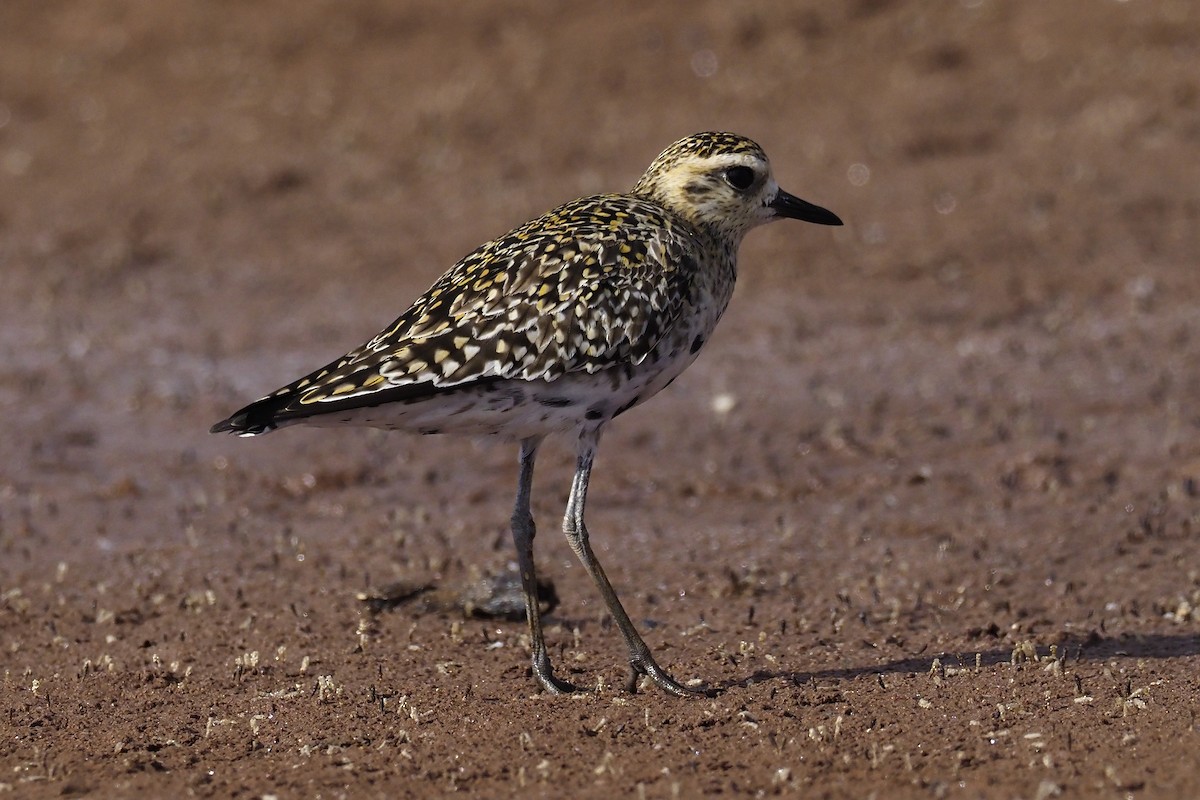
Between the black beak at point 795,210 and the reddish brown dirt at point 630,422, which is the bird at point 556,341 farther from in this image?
the reddish brown dirt at point 630,422

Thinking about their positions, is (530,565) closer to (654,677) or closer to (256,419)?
(654,677)

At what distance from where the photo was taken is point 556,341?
6.98 metres

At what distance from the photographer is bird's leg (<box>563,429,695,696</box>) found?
23.7ft

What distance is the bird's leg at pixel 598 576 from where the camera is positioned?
23.7 ft

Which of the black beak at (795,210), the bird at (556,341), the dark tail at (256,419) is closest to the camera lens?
the dark tail at (256,419)

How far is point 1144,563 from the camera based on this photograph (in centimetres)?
911

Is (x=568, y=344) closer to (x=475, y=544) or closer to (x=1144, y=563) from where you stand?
(x=475, y=544)

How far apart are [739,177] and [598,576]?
1.86m

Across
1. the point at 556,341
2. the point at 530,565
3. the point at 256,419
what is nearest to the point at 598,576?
the point at 530,565

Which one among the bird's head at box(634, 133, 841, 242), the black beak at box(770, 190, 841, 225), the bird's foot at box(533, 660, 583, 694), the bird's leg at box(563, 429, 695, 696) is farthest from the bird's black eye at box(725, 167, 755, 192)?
the bird's foot at box(533, 660, 583, 694)

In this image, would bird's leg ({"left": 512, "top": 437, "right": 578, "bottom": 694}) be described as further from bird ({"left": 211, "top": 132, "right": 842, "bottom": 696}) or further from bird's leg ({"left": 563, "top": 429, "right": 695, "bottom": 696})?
bird's leg ({"left": 563, "top": 429, "right": 695, "bottom": 696})

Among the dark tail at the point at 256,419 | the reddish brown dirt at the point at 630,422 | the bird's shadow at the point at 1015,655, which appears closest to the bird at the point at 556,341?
the dark tail at the point at 256,419

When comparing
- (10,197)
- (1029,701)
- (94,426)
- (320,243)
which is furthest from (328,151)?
(1029,701)

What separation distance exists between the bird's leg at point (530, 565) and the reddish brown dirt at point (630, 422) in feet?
0.58
